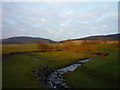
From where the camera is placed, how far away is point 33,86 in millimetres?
19047

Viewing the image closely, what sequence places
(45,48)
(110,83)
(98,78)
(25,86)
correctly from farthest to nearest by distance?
(45,48) → (98,78) → (110,83) → (25,86)

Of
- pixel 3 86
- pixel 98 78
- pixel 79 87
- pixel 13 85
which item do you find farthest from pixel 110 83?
pixel 3 86

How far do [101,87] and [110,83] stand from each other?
2561 mm

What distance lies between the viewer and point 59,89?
21094 millimetres

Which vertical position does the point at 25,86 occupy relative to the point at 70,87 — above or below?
above

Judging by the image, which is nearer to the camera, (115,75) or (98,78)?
(115,75)

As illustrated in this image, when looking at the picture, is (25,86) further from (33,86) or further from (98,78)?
(98,78)

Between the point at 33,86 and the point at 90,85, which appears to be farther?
the point at 90,85

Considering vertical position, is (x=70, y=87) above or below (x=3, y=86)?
below

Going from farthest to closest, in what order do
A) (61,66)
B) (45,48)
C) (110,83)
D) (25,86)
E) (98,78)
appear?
1. (45,48)
2. (61,66)
3. (98,78)
4. (110,83)
5. (25,86)

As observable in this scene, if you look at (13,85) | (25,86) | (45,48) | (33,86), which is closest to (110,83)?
(33,86)

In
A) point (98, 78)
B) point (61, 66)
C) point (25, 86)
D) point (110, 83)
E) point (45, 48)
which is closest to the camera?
point (25, 86)

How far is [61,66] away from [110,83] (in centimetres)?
2344

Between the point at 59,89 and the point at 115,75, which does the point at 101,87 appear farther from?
the point at 59,89
